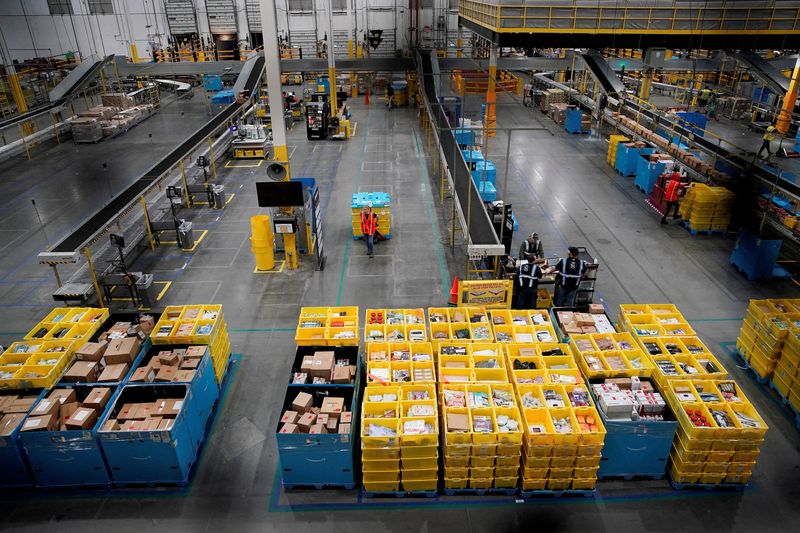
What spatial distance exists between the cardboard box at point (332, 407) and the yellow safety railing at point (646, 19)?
1477cm

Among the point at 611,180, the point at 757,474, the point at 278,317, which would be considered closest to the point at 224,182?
the point at 278,317

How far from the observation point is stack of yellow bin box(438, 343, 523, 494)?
6734 mm

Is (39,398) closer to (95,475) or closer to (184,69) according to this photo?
(95,475)

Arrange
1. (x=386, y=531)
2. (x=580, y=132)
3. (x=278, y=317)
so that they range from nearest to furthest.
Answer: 1. (x=386, y=531)
2. (x=278, y=317)
3. (x=580, y=132)

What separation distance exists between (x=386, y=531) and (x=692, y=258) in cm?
1094

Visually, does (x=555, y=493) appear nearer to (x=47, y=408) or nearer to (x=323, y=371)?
(x=323, y=371)

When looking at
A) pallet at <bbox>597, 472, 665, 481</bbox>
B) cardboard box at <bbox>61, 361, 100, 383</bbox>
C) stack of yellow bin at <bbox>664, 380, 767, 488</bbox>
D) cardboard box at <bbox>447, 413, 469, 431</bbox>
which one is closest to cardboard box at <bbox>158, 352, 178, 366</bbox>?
cardboard box at <bbox>61, 361, 100, 383</bbox>

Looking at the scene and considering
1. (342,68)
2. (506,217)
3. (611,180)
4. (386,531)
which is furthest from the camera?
(342,68)

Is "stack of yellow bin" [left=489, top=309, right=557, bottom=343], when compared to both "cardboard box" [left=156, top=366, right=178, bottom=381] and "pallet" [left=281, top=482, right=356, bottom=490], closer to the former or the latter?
"pallet" [left=281, top=482, right=356, bottom=490]

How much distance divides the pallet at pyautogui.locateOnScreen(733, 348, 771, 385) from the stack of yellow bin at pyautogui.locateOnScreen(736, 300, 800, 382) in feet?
0.13

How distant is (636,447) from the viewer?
23.5 feet

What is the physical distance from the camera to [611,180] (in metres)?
19.0

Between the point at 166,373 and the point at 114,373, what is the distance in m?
0.88

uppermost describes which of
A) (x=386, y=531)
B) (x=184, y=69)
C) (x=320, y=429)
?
(x=184, y=69)
